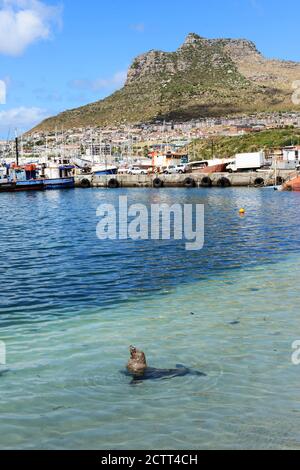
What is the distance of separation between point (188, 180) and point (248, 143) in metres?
52.6

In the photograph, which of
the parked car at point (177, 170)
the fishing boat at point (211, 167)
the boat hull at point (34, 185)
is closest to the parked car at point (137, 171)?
the parked car at point (177, 170)

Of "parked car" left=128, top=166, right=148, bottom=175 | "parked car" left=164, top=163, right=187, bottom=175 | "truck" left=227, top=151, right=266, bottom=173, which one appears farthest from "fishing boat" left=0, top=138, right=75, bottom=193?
"truck" left=227, top=151, right=266, bottom=173

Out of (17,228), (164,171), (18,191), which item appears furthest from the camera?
(164,171)

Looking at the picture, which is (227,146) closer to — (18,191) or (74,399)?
(18,191)

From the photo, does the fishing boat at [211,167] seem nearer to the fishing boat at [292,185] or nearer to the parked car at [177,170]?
the parked car at [177,170]

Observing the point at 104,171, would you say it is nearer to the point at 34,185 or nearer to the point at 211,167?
the point at 34,185

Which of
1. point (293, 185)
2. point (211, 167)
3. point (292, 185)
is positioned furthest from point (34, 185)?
point (293, 185)

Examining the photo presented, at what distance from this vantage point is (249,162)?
101 metres

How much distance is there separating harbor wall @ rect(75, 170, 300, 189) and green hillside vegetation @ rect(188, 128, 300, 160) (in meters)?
35.6

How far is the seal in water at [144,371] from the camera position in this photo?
9656 mm

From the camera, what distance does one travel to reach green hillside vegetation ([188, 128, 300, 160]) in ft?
456

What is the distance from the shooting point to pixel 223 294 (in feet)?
52.6

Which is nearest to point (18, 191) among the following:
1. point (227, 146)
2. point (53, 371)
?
point (227, 146)

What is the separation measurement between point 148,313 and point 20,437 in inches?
263
